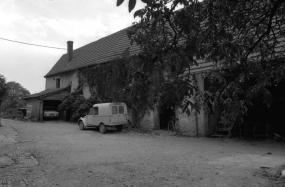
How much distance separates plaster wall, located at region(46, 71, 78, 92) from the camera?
24.4 m

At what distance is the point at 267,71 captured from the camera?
13.4 ft

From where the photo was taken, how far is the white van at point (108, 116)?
46.9 ft

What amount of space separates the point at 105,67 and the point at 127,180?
589 inches

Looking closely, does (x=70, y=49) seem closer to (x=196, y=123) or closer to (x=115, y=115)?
(x=115, y=115)

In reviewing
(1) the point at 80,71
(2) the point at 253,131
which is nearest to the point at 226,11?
(2) the point at 253,131

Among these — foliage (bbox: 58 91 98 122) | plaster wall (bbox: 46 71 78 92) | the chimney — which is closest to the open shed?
plaster wall (bbox: 46 71 78 92)

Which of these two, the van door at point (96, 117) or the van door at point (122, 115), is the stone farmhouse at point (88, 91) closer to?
the van door at point (122, 115)

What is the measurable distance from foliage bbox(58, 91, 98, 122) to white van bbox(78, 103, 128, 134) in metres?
4.42

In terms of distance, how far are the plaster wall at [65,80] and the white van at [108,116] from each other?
378 inches

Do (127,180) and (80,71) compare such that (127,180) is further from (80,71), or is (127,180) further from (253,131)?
(80,71)

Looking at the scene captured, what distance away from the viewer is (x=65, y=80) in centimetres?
2684

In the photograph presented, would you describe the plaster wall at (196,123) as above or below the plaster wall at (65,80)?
below

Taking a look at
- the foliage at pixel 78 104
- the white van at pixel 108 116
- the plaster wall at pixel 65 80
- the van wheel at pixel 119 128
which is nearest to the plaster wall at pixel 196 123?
the white van at pixel 108 116

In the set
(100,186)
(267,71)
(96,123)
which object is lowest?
(100,186)
